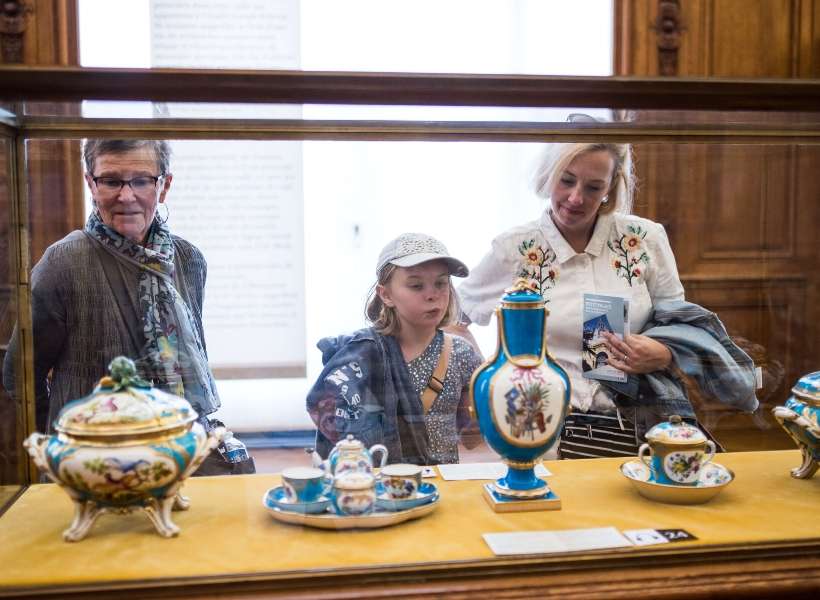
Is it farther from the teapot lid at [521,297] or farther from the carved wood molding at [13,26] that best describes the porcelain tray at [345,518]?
the carved wood molding at [13,26]

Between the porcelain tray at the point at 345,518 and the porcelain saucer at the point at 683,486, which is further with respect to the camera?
the porcelain saucer at the point at 683,486

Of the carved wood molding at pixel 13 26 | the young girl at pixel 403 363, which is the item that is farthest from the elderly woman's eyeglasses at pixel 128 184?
the carved wood molding at pixel 13 26

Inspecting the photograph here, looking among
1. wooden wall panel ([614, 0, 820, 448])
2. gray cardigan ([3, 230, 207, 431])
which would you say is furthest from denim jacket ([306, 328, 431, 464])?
wooden wall panel ([614, 0, 820, 448])

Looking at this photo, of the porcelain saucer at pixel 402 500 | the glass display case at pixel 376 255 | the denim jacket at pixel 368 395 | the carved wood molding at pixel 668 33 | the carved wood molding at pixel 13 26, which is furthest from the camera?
the carved wood molding at pixel 668 33

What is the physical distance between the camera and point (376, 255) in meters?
1.39

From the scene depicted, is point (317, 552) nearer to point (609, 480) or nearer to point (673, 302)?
point (609, 480)

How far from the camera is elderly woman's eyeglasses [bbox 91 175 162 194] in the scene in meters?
1.32

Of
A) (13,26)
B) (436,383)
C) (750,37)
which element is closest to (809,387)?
(436,383)

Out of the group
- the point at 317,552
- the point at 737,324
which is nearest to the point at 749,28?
the point at 737,324

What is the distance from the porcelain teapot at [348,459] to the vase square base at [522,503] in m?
0.19

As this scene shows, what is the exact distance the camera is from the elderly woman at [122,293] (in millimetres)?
1313

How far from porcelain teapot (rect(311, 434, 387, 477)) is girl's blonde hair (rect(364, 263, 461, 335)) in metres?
0.18

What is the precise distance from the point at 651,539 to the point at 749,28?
2.19m

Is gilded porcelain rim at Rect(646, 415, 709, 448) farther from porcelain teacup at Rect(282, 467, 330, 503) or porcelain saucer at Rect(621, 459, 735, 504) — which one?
porcelain teacup at Rect(282, 467, 330, 503)
